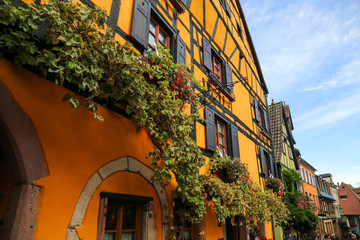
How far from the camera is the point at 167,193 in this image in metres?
4.11

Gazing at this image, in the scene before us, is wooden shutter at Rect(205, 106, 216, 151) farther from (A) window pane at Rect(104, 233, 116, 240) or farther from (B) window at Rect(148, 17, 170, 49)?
(A) window pane at Rect(104, 233, 116, 240)

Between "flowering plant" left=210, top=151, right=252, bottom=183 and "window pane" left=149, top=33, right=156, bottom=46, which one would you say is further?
"flowering plant" left=210, top=151, right=252, bottom=183

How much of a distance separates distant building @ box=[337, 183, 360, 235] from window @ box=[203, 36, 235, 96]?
1649 inches

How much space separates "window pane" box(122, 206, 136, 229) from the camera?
3316 millimetres

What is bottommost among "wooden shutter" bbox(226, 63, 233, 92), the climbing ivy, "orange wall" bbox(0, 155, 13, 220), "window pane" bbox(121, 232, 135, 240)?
"window pane" bbox(121, 232, 135, 240)

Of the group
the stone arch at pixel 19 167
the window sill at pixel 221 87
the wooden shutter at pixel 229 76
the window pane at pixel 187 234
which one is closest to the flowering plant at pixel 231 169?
the window pane at pixel 187 234

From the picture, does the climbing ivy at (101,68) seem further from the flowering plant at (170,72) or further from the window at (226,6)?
→ the window at (226,6)

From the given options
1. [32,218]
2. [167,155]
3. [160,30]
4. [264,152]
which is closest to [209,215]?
[167,155]

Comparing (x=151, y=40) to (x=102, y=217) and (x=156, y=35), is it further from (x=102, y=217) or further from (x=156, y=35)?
(x=102, y=217)

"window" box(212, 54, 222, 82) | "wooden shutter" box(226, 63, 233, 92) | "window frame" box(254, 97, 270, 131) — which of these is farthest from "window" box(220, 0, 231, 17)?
"window frame" box(254, 97, 270, 131)

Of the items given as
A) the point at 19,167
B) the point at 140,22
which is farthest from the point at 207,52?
the point at 19,167

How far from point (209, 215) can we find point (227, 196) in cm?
107

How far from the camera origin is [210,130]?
588cm

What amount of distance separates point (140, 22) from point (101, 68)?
2090 mm
